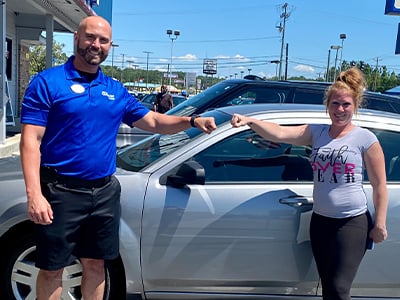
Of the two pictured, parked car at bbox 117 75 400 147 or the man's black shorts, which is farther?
parked car at bbox 117 75 400 147

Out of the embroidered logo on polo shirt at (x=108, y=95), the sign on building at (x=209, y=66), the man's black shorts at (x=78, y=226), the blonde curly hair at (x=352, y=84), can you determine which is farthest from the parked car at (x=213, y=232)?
the sign on building at (x=209, y=66)

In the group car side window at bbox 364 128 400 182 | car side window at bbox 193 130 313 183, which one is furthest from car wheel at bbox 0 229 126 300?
car side window at bbox 364 128 400 182

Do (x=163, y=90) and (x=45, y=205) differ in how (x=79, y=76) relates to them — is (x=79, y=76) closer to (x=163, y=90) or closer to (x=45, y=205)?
(x=45, y=205)

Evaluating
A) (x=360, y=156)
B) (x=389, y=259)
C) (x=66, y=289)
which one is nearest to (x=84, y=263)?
(x=66, y=289)

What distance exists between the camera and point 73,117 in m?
2.35

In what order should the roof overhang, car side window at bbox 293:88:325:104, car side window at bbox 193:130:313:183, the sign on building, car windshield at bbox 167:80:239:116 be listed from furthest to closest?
the sign on building → the roof overhang → car side window at bbox 293:88:325:104 → car windshield at bbox 167:80:239:116 → car side window at bbox 193:130:313:183

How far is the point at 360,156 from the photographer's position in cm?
260

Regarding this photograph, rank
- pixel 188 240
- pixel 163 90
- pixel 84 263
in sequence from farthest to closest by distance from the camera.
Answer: pixel 163 90 → pixel 188 240 → pixel 84 263

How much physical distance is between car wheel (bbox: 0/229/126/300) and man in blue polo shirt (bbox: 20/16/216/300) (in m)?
0.29

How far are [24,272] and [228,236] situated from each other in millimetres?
1353

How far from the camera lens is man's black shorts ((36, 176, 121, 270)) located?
Result: 242 cm

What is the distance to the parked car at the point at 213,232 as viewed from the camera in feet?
9.55

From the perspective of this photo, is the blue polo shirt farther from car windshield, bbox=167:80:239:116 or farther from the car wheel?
car windshield, bbox=167:80:239:116

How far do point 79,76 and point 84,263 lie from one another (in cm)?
115
